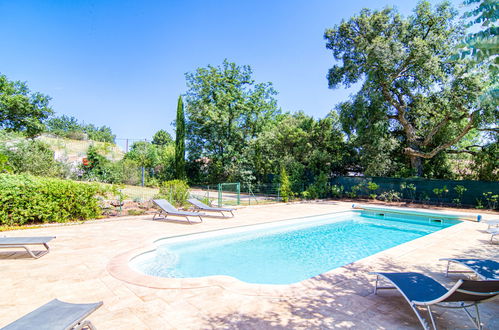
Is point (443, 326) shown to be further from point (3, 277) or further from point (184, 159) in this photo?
point (184, 159)

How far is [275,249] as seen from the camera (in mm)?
7996

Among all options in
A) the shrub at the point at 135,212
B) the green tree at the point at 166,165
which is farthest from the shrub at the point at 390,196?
the green tree at the point at 166,165

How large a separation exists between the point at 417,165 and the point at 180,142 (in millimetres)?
20297

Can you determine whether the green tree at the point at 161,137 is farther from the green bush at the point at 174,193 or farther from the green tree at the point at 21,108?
the green bush at the point at 174,193

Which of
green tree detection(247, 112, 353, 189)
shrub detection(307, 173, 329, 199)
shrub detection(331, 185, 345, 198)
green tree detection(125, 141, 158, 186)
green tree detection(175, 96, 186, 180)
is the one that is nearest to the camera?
shrub detection(307, 173, 329, 199)

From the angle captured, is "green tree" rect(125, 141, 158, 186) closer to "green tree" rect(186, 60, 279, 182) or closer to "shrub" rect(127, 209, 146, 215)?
"green tree" rect(186, 60, 279, 182)

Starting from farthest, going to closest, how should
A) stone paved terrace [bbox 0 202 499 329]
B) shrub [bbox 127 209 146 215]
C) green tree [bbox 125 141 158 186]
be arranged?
green tree [bbox 125 141 158 186] < shrub [bbox 127 209 146 215] < stone paved terrace [bbox 0 202 499 329]

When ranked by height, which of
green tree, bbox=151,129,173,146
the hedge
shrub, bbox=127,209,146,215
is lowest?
shrub, bbox=127,209,146,215

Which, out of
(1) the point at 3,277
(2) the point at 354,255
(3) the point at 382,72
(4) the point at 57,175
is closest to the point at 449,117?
(3) the point at 382,72

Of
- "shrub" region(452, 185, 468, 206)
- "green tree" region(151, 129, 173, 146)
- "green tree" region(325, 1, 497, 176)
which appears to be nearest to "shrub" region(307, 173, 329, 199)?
"green tree" region(325, 1, 497, 176)

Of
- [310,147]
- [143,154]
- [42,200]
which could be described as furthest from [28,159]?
[310,147]

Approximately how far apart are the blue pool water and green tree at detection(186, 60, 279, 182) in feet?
48.6

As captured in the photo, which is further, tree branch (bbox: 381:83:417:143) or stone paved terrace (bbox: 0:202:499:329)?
tree branch (bbox: 381:83:417:143)

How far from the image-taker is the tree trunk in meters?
18.2
